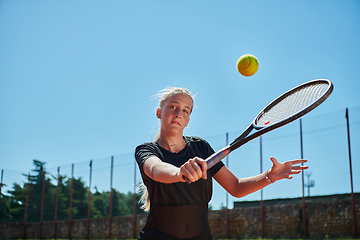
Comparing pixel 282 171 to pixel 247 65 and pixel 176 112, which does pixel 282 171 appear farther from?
pixel 247 65

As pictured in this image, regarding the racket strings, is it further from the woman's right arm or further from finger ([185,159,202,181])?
finger ([185,159,202,181])

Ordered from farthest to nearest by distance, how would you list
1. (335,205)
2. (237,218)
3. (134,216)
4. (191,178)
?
(134,216)
(237,218)
(335,205)
(191,178)

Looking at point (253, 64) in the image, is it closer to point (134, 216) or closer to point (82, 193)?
point (134, 216)

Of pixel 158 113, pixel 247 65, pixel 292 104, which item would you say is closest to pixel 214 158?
pixel 158 113

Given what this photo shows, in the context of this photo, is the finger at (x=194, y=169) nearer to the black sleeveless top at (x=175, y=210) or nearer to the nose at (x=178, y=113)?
the black sleeveless top at (x=175, y=210)

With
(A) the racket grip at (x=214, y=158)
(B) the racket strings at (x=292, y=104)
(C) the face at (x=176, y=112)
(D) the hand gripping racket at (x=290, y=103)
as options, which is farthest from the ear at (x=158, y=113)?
(A) the racket grip at (x=214, y=158)

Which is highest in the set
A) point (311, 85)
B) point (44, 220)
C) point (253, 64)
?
point (253, 64)

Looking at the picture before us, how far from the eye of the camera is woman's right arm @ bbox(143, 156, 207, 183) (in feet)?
5.77

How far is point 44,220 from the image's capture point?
22609 mm

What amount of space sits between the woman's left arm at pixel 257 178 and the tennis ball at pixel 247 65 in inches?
183

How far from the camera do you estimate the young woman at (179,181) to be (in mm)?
2309

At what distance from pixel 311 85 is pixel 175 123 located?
115 centimetres

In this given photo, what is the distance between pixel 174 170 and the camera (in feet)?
6.31

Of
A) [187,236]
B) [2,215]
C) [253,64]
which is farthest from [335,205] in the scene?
[2,215]
